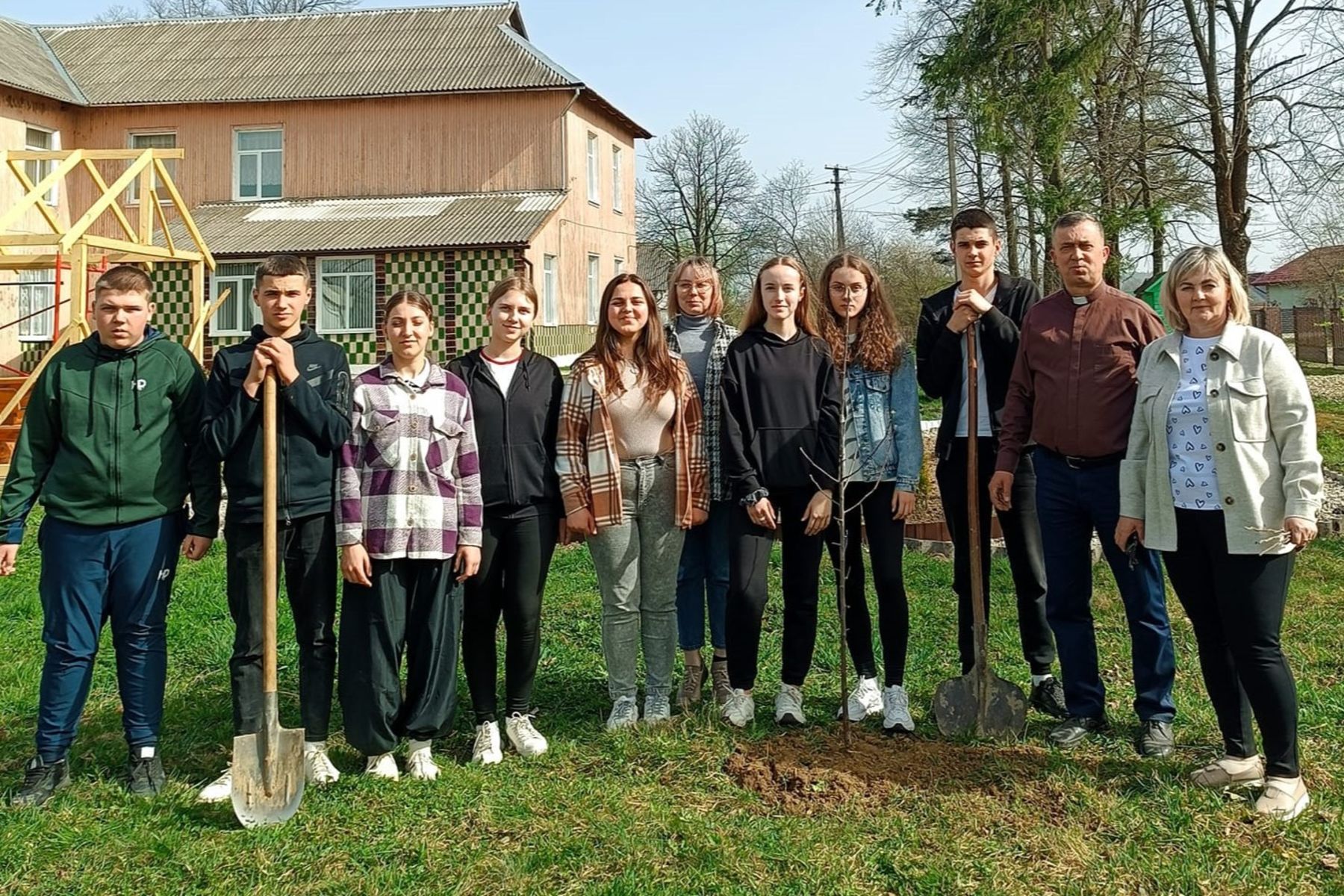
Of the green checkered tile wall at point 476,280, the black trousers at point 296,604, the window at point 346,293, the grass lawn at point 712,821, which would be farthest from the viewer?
the window at point 346,293

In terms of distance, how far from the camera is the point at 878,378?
4172 mm

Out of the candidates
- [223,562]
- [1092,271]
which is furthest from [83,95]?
[1092,271]

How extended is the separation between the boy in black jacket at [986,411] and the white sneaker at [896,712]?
0.40m

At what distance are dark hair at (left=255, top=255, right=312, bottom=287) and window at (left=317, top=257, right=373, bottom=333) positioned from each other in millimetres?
15928

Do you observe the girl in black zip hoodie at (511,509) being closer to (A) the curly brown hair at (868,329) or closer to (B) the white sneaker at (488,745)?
(B) the white sneaker at (488,745)

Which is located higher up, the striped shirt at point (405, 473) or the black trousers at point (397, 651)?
the striped shirt at point (405, 473)

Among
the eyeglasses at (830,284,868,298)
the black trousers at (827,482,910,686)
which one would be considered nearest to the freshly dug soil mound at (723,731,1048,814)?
the black trousers at (827,482,910,686)

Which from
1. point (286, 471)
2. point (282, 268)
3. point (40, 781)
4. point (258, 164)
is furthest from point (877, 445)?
point (258, 164)

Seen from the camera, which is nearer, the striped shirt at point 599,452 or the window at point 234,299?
the striped shirt at point 599,452

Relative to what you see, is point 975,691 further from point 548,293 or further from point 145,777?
point 548,293

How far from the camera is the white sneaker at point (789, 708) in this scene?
416 cm

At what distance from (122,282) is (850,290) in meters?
2.70

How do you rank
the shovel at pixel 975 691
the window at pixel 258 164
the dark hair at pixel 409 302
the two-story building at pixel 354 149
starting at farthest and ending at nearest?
1. the window at pixel 258 164
2. the two-story building at pixel 354 149
3. the shovel at pixel 975 691
4. the dark hair at pixel 409 302

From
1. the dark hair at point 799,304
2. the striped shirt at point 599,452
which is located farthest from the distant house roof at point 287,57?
the striped shirt at point 599,452
